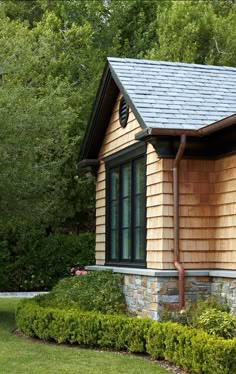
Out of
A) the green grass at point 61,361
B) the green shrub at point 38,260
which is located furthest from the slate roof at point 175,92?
the green shrub at point 38,260

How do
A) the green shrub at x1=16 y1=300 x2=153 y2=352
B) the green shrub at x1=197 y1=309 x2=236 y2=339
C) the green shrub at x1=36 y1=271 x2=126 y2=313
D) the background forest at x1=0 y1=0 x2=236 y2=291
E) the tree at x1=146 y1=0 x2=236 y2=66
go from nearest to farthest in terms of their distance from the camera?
the green shrub at x1=197 y1=309 x2=236 y2=339
the green shrub at x1=16 y1=300 x2=153 y2=352
the green shrub at x1=36 y1=271 x2=126 y2=313
the background forest at x1=0 y1=0 x2=236 y2=291
the tree at x1=146 y1=0 x2=236 y2=66

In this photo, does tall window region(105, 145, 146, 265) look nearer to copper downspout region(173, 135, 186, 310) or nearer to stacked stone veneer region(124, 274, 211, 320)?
stacked stone veneer region(124, 274, 211, 320)

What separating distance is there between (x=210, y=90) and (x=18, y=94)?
11.8 ft

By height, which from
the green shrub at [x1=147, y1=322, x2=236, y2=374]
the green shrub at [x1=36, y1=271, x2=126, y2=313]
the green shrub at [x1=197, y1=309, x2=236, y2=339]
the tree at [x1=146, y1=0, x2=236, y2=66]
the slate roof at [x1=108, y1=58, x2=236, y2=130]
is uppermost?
the tree at [x1=146, y1=0, x2=236, y2=66]

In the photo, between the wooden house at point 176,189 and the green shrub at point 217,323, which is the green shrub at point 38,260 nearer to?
the wooden house at point 176,189

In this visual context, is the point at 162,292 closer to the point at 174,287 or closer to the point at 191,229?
the point at 174,287

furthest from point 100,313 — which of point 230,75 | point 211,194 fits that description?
point 230,75

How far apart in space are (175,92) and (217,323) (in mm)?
4277

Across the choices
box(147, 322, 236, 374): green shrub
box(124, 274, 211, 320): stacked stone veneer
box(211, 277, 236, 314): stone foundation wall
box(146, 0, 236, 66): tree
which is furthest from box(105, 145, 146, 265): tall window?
box(146, 0, 236, 66): tree

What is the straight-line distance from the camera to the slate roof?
31.8ft

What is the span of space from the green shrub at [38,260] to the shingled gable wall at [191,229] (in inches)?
387

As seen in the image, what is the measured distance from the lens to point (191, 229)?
9680mm

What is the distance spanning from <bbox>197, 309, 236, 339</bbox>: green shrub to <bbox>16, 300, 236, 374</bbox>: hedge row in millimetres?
294

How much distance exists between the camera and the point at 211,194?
32.2ft
